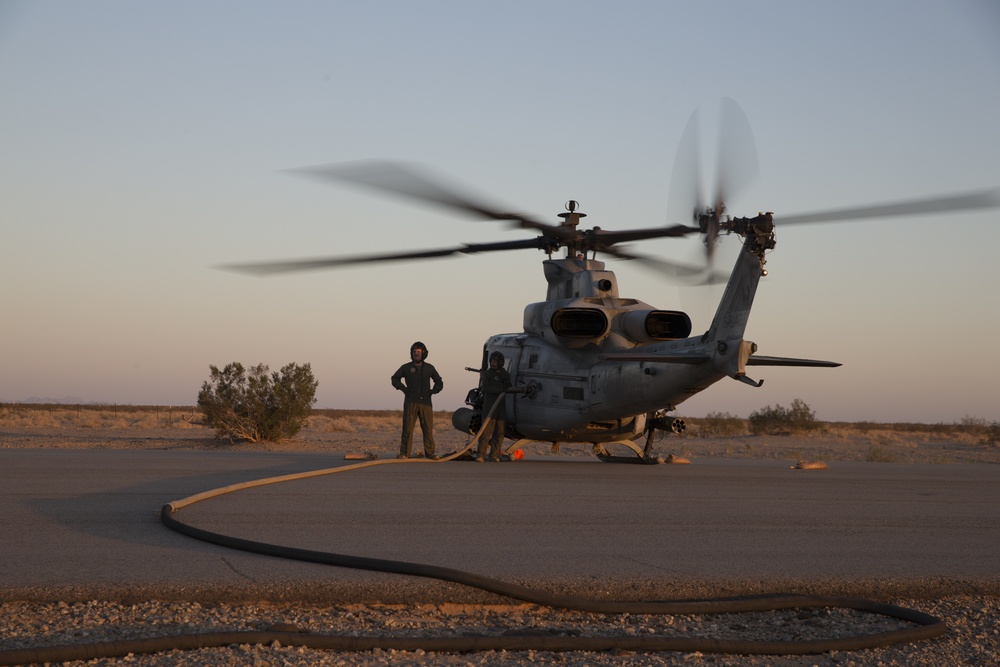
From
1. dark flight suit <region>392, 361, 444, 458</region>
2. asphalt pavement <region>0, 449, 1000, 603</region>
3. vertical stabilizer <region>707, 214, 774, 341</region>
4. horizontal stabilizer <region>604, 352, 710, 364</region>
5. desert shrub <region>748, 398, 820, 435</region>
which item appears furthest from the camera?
desert shrub <region>748, 398, 820, 435</region>

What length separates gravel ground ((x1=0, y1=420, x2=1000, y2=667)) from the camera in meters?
4.42

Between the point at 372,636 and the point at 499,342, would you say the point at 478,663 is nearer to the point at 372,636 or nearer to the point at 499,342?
the point at 372,636

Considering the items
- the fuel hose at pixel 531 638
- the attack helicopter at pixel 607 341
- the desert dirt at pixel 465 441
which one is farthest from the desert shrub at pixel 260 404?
the fuel hose at pixel 531 638

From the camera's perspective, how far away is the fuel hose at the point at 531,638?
4285 millimetres

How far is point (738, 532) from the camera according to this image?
8227 mm

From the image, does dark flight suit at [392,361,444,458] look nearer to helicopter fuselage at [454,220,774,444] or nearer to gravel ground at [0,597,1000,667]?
helicopter fuselage at [454,220,774,444]

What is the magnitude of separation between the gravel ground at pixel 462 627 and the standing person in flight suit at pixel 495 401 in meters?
11.6

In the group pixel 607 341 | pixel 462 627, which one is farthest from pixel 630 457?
pixel 462 627

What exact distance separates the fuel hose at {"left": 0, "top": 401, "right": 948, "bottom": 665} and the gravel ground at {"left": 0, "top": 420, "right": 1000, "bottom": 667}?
38mm

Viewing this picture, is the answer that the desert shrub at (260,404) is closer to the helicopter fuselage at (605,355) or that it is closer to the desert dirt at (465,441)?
the desert dirt at (465,441)

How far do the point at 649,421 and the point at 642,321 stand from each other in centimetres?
223

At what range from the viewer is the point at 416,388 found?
16.8m

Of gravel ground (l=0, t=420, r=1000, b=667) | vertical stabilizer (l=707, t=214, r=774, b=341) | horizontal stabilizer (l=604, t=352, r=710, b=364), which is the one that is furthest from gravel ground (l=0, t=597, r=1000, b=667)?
horizontal stabilizer (l=604, t=352, r=710, b=364)

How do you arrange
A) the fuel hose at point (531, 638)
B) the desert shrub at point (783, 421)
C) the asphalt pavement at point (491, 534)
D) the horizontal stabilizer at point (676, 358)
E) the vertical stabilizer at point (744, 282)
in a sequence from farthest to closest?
the desert shrub at point (783, 421) < the horizontal stabilizer at point (676, 358) < the vertical stabilizer at point (744, 282) < the asphalt pavement at point (491, 534) < the fuel hose at point (531, 638)
